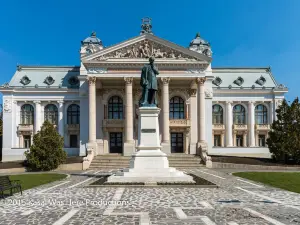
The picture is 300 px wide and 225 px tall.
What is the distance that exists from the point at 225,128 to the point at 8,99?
124ft

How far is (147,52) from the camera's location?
4706cm

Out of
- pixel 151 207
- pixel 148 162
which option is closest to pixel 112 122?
pixel 148 162

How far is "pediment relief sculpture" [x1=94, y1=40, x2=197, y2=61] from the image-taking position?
46.9 meters

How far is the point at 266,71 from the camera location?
63094 millimetres

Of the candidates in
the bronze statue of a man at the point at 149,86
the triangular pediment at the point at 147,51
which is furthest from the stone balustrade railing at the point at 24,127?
the bronze statue of a man at the point at 149,86

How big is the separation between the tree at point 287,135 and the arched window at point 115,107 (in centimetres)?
2319

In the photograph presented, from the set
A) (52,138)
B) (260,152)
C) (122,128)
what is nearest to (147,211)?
(52,138)

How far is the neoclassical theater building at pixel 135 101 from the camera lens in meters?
46.2

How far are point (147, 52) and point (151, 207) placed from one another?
122 ft

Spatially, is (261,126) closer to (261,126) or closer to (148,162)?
(261,126)

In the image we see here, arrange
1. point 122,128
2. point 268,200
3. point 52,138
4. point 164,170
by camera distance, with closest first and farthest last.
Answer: point 268,200 → point 164,170 → point 52,138 → point 122,128

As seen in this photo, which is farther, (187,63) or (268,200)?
(187,63)

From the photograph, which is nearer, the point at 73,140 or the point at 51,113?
the point at 73,140

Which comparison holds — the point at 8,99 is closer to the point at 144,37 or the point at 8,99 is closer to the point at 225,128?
the point at 144,37
